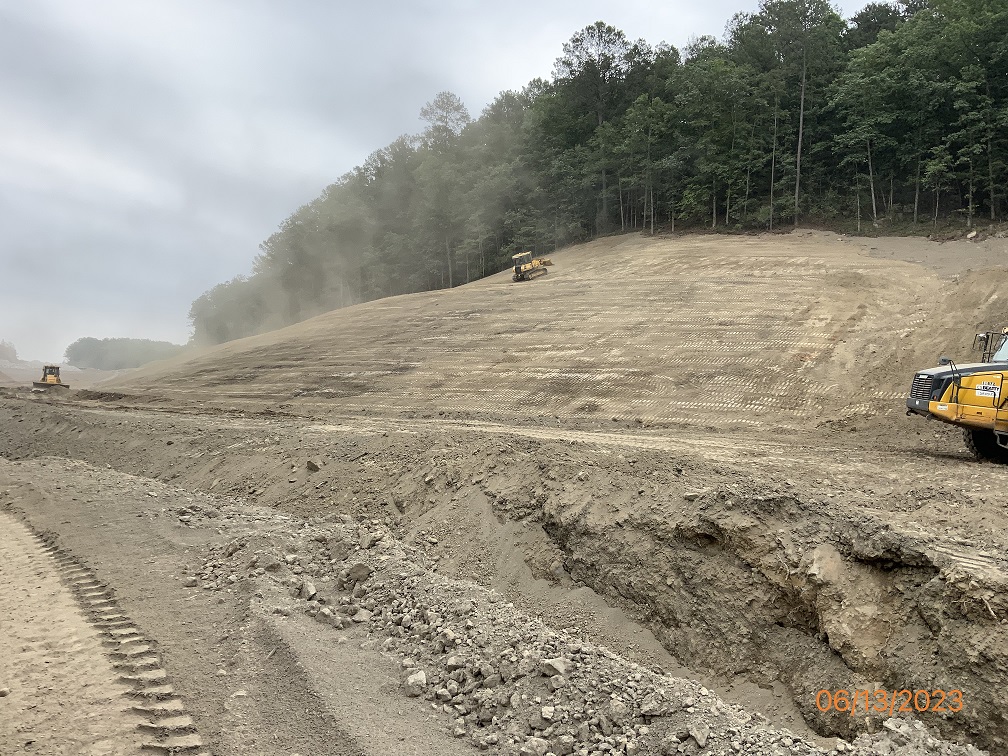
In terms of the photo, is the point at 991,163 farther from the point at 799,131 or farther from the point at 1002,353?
the point at 1002,353

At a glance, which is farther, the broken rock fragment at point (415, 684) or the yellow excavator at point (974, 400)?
the yellow excavator at point (974, 400)

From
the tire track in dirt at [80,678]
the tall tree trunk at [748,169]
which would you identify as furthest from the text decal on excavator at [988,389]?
the tall tree trunk at [748,169]

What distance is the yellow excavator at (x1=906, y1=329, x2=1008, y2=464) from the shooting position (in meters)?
8.45

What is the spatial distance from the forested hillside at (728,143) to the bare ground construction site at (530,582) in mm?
22713

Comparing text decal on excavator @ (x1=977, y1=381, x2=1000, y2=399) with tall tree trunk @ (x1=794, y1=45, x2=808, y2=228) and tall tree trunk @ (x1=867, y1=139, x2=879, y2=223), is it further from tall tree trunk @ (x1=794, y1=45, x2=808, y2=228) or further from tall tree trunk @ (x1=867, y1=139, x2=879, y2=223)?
tall tree trunk @ (x1=794, y1=45, x2=808, y2=228)

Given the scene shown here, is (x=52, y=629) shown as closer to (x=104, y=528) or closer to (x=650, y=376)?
(x=104, y=528)

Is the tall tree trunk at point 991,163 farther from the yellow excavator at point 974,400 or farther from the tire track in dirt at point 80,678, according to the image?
the tire track in dirt at point 80,678

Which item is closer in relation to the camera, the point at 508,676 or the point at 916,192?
the point at 508,676

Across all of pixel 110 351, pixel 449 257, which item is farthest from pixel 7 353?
pixel 449 257

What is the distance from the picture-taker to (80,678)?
5.08 metres

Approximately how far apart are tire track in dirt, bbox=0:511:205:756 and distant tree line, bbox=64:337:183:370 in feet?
326

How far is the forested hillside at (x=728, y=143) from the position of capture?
103 ft

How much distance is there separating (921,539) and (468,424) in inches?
404
